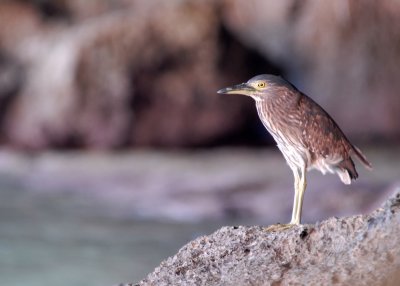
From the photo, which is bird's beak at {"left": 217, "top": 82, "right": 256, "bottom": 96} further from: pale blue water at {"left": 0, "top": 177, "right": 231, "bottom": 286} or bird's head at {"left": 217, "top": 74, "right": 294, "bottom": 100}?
pale blue water at {"left": 0, "top": 177, "right": 231, "bottom": 286}

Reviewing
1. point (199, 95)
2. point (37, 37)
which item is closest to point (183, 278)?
point (199, 95)

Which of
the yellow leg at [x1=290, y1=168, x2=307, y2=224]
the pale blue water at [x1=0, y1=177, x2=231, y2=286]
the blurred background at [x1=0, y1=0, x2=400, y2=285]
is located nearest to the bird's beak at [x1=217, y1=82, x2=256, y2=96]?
the yellow leg at [x1=290, y1=168, x2=307, y2=224]

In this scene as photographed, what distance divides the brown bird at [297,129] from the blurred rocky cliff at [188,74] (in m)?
7.18

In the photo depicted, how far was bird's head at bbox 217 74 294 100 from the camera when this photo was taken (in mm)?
2096

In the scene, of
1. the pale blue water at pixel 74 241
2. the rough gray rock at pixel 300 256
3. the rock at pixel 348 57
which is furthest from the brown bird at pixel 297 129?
the rock at pixel 348 57

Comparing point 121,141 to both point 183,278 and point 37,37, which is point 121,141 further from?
point 183,278

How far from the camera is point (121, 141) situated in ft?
30.8

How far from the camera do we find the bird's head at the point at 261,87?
2096mm

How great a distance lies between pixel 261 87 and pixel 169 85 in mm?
7252

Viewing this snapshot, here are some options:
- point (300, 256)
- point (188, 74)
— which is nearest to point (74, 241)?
point (188, 74)

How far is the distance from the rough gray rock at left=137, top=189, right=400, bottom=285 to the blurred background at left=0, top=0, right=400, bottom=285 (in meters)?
5.67

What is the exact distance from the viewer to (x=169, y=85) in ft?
30.6

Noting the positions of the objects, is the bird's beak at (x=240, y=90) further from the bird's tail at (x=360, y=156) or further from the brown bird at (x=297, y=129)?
the bird's tail at (x=360, y=156)

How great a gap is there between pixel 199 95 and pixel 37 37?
2.19m
